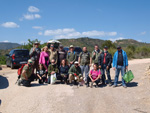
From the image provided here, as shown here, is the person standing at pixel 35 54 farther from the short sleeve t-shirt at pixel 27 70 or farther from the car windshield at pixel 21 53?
the car windshield at pixel 21 53

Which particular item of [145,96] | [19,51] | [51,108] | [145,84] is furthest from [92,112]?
[19,51]

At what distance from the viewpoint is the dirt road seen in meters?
5.35

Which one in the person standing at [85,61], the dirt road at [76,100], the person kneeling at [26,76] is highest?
the person standing at [85,61]

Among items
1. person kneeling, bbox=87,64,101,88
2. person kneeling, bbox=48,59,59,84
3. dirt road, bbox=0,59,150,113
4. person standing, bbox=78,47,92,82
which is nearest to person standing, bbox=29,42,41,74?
person kneeling, bbox=48,59,59,84

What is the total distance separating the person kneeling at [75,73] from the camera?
849 centimetres

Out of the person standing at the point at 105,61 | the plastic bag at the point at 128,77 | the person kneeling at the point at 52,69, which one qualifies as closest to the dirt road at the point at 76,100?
the plastic bag at the point at 128,77

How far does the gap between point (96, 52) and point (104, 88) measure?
1713 mm

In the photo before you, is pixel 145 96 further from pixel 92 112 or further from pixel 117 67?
pixel 92 112

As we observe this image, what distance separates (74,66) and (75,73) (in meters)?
0.33

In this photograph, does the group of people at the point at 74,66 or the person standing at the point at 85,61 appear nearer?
the group of people at the point at 74,66

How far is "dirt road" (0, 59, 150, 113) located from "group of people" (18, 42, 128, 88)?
679 millimetres

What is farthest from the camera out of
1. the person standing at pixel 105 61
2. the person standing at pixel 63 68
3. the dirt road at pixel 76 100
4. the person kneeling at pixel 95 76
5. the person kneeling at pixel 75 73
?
the person standing at pixel 63 68

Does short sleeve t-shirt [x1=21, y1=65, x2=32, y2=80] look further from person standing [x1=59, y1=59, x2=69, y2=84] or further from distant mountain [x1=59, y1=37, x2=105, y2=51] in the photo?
distant mountain [x1=59, y1=37, x2=105, y2=51]

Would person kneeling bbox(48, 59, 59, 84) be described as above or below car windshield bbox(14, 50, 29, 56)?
below
